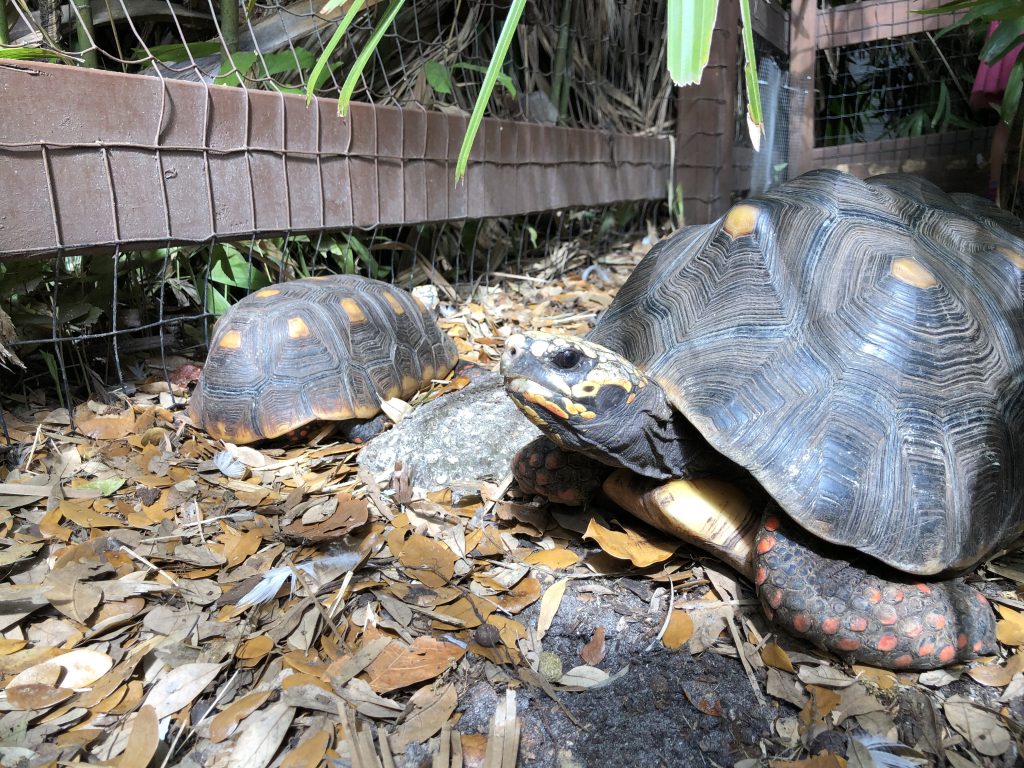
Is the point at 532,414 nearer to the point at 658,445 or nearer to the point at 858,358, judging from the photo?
the point at 658,445

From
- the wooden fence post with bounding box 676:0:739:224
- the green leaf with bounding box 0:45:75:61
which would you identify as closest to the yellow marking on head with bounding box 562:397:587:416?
the green leaf with bounding box 0:45:75:61

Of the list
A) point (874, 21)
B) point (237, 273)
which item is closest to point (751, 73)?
point (237, 273)

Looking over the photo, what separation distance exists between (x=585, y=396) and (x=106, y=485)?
1.69 meters

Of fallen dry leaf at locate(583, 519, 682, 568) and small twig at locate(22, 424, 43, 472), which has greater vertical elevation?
small twig at locate(22, 424, 43, 472)

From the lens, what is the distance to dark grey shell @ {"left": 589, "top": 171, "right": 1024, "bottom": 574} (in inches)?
58.4

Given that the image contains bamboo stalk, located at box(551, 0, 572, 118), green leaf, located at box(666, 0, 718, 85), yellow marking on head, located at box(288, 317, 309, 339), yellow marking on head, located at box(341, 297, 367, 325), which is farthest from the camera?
bamboo stalk, located at box(551, 0, 572, 118)

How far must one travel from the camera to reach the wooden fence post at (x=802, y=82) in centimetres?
502

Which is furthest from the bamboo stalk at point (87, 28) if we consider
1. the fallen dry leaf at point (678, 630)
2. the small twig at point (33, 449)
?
the fallen dry leaf at point (678, 630)

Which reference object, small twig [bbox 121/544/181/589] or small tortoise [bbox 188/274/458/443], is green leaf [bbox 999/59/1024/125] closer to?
small tortoise [bbox 188/274/458/443]

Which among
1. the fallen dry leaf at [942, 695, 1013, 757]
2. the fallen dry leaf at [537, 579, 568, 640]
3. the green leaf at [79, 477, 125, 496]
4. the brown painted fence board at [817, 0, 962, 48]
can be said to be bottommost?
the fallen dry leaf at [942, 695, 1013, 757]

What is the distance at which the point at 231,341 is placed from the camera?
282cm

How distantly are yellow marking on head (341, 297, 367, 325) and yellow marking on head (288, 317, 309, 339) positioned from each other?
0.69 feet

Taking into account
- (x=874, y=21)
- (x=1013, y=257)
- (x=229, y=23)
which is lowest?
(x=1013, y=257)

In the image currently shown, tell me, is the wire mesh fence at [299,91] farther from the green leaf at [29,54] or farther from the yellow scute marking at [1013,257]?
the yellow scute marking at [1013,257]
